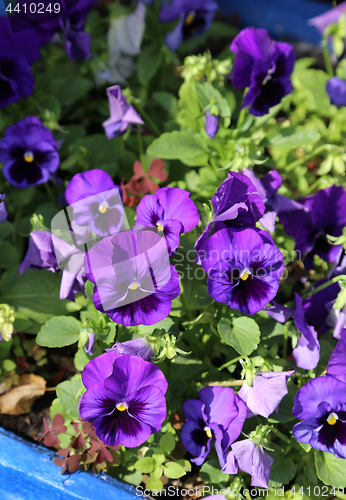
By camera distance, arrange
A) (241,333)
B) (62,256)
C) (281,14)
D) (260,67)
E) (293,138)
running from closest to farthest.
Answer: (241,333) → (62,256) → (260,67) → (293,138) → (281,14)

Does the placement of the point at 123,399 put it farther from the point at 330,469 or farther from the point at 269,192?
the point at 269,192

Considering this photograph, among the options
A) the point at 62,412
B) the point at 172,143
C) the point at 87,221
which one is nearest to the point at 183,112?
the point at 172,143

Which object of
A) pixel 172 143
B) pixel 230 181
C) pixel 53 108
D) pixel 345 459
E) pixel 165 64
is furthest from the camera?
pixel 165 64

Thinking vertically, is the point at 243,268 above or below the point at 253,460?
above

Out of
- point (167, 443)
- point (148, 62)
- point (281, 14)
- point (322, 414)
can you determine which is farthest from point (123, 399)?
point (281, 14)

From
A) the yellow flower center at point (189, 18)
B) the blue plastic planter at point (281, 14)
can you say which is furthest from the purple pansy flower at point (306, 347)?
the blue plastic planter at point (281, 14)

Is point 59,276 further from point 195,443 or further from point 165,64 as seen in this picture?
point 165,64
